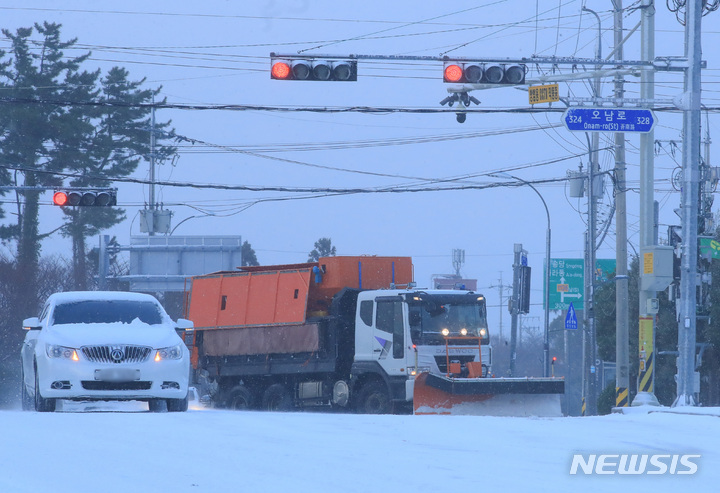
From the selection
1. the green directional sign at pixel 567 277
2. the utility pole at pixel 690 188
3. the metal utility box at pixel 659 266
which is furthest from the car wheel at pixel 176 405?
the green directional sign at pixel 567 277

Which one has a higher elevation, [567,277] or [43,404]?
[43,404]

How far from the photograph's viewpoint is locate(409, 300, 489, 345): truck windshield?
67.1 ft

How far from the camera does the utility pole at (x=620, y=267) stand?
28.8 m

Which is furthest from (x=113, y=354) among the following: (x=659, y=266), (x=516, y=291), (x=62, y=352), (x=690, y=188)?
(x=516, y=291)

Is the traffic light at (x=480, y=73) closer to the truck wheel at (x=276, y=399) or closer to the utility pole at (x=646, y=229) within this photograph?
the utility pole at (x=646, y=229)

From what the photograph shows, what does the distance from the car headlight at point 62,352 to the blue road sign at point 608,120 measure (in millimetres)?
10190

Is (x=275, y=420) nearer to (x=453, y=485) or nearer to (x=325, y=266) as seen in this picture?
(x=453, y=485)

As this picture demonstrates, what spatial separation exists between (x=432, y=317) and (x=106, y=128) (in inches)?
1602

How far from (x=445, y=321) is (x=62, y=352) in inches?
371

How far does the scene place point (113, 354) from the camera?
13.3 m

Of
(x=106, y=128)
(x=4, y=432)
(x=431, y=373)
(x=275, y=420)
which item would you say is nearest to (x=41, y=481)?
(x=4, y=432)

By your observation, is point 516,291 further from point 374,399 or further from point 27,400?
point 27,400

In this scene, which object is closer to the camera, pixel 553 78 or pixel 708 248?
pixel 553 78

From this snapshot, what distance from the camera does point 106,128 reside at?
57.2 m
